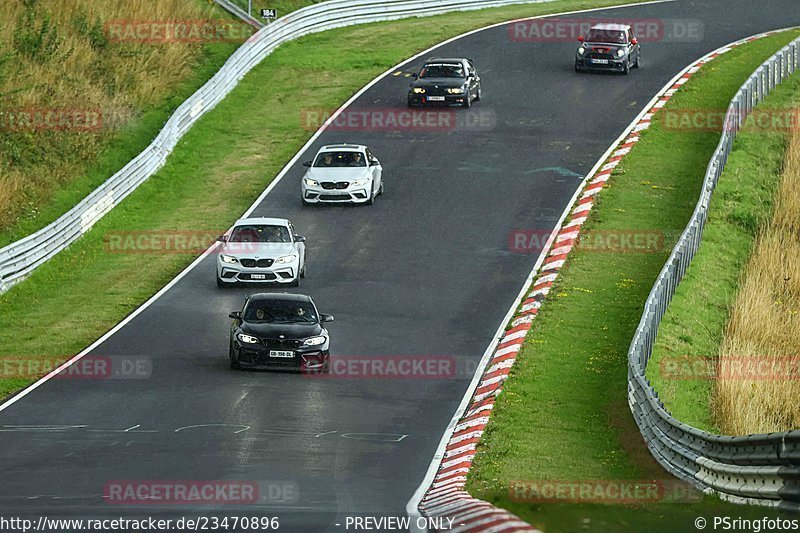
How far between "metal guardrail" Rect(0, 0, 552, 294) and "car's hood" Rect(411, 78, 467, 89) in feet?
23.4

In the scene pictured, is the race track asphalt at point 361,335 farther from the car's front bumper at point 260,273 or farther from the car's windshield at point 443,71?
the car's windshield at point 443,71

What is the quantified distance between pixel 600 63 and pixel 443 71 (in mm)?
7493

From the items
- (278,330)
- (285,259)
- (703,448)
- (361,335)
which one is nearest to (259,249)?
(285,259)

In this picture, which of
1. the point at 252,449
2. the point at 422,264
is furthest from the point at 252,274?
the point at 252,449

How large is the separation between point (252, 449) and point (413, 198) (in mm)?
19597

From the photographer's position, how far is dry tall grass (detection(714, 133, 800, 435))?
975 inches

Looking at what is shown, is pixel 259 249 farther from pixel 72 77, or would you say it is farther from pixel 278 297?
pixel 72 77

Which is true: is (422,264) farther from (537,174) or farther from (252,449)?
(252,449)

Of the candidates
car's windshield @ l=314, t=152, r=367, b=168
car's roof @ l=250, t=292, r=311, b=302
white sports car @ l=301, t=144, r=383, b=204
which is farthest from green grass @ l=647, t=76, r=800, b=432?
car's windshield @ l=314, t=152, r=367, b=168

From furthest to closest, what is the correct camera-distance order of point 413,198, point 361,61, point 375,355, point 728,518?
point 361,61
point 413,198
point 375,355
point 728,518

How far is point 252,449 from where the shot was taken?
21.1 meters

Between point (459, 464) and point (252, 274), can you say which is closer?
point (459, 464)

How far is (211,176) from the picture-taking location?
4278 centimetres

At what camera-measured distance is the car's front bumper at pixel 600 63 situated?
5241 cm
